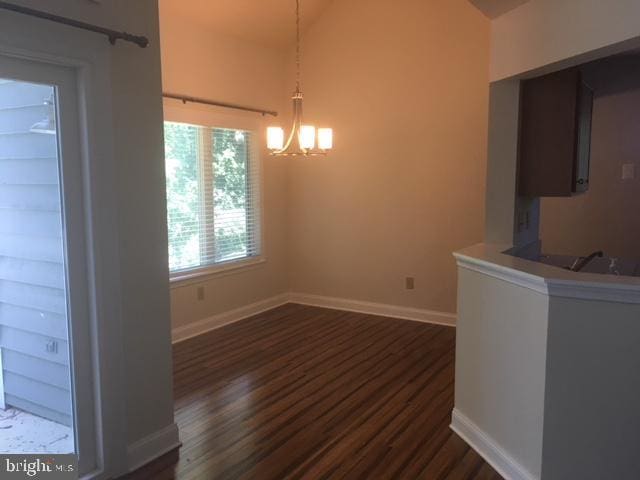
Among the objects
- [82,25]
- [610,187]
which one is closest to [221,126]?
[82,25]


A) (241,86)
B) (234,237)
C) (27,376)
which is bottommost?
(27,376)

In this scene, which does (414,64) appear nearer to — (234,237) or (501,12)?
(501,12)

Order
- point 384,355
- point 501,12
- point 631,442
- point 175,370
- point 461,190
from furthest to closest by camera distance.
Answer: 1. point 461,190
2. point 384,355
3. point 175,370
4. point 501,12
5. point 631,442

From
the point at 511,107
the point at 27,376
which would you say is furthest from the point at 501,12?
the point at 27,376

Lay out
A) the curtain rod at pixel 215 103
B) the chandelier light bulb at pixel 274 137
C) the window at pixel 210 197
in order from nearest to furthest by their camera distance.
A: 1. the chandelier light bulb at pixel 274 137
2. the curtain rod at pixel 215 103
3. the window at pixel 210 197

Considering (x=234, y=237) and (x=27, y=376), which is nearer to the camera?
(x=27, y=376)

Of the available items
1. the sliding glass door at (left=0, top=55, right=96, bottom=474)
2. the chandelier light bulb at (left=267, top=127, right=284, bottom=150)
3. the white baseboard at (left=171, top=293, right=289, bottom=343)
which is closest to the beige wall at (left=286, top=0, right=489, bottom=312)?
the white baseboard at (left=171, top=293, right=289, bottom=343)

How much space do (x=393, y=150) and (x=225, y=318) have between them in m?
2.41

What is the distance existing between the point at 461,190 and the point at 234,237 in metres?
2.33

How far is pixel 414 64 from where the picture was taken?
16.3ft

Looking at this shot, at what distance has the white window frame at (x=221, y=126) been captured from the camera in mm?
4438

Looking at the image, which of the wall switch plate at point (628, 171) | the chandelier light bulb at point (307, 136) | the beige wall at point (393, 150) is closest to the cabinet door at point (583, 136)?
the beige wall at point (393, 150)

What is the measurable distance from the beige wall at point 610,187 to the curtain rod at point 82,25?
4.00 m

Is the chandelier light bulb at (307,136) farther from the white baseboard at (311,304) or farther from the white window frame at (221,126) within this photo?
the white baseboard at (311,304)
